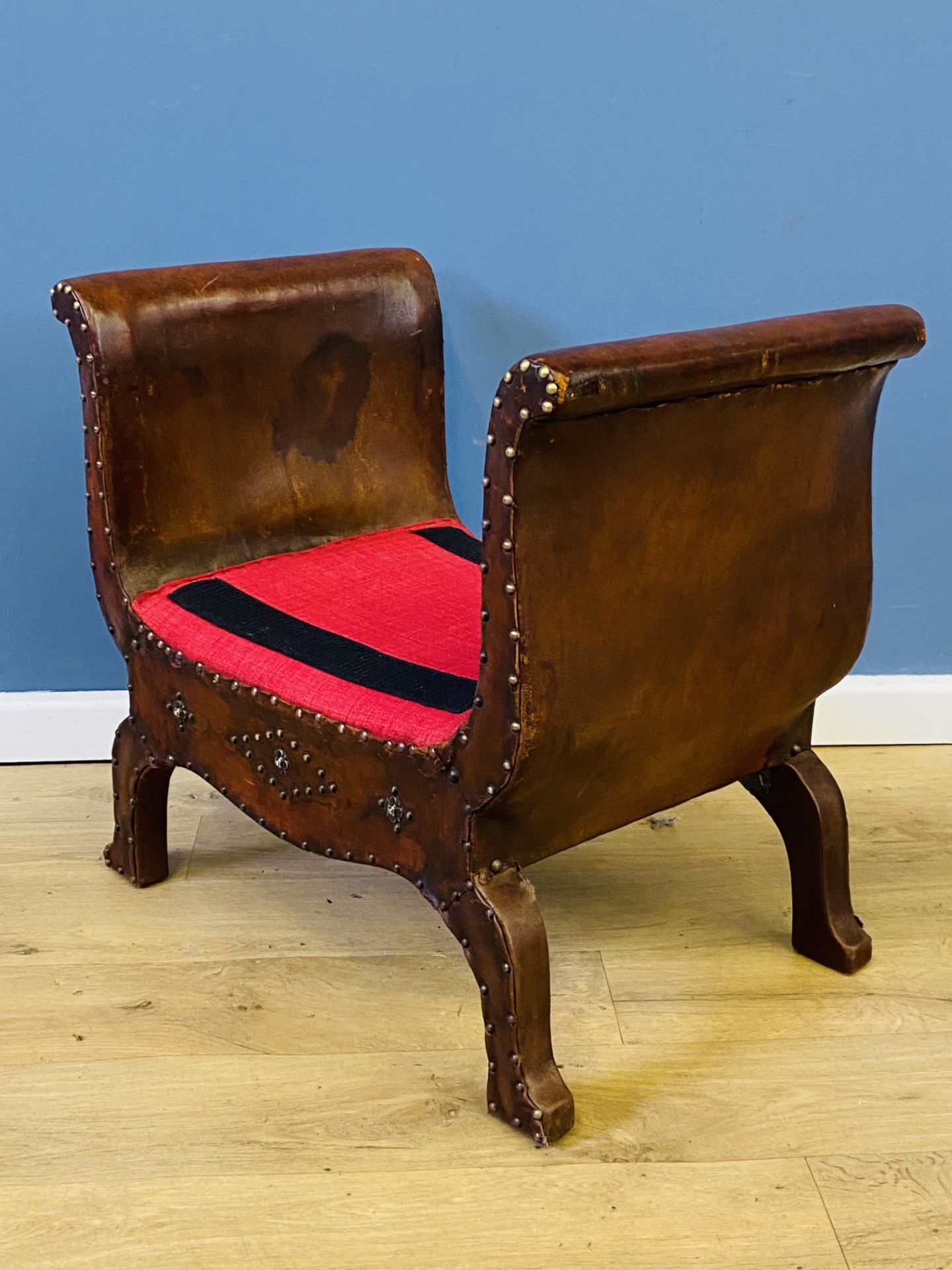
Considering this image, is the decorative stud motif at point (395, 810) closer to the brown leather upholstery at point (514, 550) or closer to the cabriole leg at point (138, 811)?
the brown leather upholstery at point (514, 550)

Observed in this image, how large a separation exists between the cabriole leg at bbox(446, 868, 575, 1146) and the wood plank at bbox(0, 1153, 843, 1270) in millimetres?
62

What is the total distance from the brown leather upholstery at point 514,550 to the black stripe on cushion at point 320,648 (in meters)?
0.05

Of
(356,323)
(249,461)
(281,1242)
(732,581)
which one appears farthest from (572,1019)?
(356,323)

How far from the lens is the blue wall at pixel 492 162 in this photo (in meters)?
2.00

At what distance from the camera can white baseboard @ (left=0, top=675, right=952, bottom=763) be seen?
2252mm

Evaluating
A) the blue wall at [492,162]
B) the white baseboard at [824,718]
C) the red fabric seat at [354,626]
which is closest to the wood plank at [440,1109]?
the red fabric seat at [354,626]

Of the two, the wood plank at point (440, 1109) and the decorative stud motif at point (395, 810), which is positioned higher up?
the decorative stud motif at point (395, 810)

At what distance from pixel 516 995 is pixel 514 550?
0.44 metres

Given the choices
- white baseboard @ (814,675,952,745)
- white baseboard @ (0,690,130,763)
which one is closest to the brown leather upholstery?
white baseboard @ (0,690,130,763)

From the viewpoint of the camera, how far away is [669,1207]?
1.37 meters

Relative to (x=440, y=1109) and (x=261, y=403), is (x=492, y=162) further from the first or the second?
(x=440, y=1109)

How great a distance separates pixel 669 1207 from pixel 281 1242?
35 centimetres

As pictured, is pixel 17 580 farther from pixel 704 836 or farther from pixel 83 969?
pixel 704 836

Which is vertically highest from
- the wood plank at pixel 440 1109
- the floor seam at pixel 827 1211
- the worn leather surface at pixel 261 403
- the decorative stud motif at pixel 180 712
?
the worn leather surface at pixel 261 403
